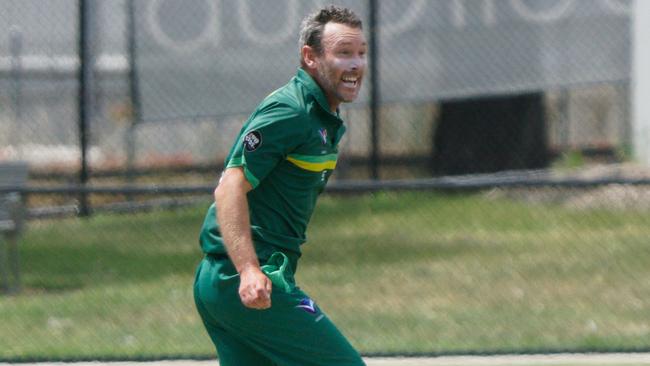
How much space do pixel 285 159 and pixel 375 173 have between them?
7.75m

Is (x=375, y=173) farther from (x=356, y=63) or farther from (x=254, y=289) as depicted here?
(x=254, y=289)

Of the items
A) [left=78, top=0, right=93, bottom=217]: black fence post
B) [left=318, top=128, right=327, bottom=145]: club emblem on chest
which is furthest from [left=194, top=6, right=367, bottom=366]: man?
[left=78, top=0, right=93, bottom=217]: black fence post

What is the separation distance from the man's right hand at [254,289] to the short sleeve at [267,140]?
11.5 inches

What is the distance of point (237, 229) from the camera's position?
4.36 metres

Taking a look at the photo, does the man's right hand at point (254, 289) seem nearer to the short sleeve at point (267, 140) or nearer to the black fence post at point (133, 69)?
the short sleeve at point (267, 140)

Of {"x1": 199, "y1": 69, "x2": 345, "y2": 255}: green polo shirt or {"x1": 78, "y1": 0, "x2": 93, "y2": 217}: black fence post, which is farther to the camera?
{"x1": 78, "y1": 0, "x2": 93, "y2": 217}: black fence post

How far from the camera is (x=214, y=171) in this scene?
12258 millimetres

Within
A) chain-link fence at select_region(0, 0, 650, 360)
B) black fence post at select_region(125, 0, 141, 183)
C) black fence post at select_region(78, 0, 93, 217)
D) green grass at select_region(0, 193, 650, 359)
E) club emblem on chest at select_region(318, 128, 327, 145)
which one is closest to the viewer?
club emblem on chest at select_region(318, 128, 327, 145)

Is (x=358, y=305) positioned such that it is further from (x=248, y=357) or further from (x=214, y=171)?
(x=248, y=357)

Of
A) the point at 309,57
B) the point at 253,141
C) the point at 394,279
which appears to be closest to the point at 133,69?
the point at 394,279

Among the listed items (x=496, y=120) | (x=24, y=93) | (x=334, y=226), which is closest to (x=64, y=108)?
(x=24, y=93)

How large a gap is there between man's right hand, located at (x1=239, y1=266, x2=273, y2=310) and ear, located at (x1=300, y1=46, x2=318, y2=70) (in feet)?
2.34

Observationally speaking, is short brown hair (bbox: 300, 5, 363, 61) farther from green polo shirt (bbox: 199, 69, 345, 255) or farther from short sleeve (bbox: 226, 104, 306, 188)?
short sleeve (bbox: 226, 104, 306, 188)

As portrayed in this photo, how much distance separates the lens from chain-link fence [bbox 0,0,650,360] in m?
8.69
